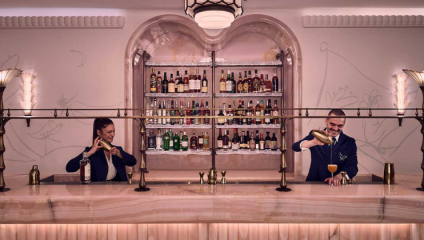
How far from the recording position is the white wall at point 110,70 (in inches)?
156

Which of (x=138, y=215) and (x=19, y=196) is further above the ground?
(x=19, y=196)

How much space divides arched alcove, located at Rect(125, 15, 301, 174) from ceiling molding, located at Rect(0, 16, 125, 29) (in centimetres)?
34

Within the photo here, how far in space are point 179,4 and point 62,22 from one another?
4.94ft

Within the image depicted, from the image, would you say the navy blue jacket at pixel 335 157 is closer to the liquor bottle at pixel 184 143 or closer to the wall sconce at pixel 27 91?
the liquor bottle at pixel 184 143

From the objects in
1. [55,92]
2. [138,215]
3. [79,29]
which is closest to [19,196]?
[138,215]

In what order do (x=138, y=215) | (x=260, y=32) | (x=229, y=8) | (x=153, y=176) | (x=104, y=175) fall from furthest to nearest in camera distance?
(x=260, y=32)
(x=153, y=176)
(x=104, y=175)
(x=229, y=8)
(x=138, y=215)

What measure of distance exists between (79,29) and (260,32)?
93.7 inches

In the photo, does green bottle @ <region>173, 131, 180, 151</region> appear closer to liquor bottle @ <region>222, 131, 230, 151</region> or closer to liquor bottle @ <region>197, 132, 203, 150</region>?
liquor bottle @ <region>197, 132, 203, 150</region>

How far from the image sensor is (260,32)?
4309 millimetres

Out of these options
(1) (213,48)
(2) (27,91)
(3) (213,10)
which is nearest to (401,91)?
(1) (213,48)

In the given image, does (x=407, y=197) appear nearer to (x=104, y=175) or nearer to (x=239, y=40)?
(x=104, y=175)

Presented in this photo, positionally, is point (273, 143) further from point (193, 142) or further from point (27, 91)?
point (27, 91)

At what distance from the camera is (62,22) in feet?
12.9

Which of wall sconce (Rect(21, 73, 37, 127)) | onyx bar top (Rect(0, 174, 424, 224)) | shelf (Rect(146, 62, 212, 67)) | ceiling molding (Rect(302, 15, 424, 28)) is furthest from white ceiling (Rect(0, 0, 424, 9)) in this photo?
onyx bar top (Rect(0, 174, 424, 224))
